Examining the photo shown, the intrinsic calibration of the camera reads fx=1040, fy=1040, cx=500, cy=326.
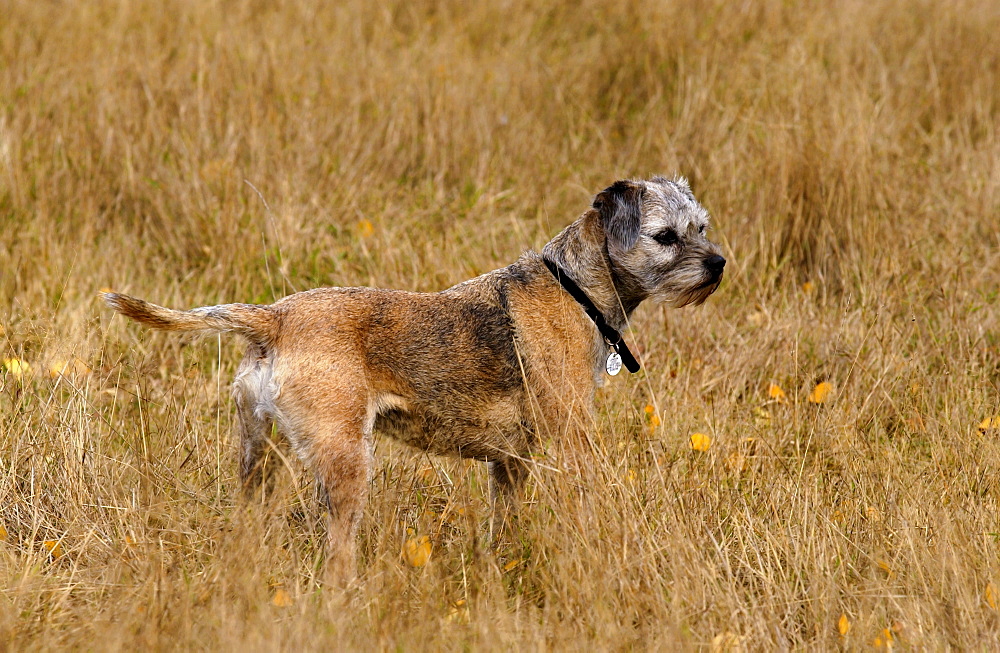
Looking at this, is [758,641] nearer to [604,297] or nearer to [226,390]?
[604,297]

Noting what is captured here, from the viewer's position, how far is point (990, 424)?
15.1 ft

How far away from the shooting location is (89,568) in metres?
3.62

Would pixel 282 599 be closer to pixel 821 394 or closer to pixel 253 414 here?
pixel 253 414

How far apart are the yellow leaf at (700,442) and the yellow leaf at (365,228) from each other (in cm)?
280

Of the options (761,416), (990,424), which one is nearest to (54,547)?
(761,416)

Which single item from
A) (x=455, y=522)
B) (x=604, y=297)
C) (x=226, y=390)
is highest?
(x=604, y=297)

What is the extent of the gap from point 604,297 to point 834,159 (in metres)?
2.76

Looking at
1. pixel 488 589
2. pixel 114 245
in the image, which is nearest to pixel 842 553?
pixel 488 589

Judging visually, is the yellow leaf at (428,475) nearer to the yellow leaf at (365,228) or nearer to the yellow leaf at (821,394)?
the yellow leaf at (821,394)

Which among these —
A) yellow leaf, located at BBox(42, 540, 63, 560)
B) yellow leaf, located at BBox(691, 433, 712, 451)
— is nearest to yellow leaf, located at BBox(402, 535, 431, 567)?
yellow leaf, located at BBox(42, 540, 63, 560)

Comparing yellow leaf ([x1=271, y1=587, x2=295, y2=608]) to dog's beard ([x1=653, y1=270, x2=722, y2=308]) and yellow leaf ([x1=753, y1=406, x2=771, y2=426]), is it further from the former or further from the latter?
yellow leaf ([x1=753, y1=406, x2=771, y2=426])

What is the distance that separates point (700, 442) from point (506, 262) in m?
2.22

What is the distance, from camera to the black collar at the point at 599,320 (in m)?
4.25

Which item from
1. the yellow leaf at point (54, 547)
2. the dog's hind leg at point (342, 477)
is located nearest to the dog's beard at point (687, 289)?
the dog's hind leg at point (342, 477)
